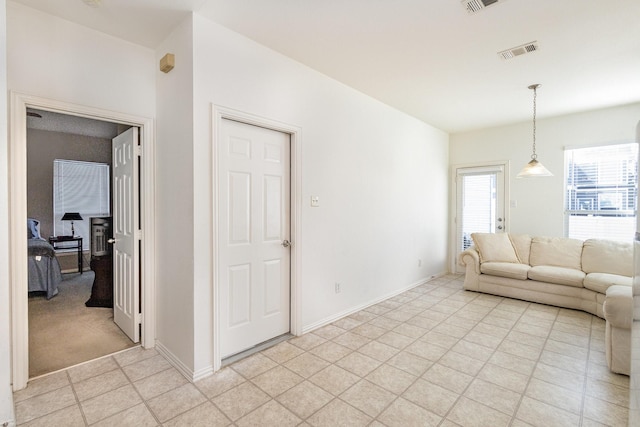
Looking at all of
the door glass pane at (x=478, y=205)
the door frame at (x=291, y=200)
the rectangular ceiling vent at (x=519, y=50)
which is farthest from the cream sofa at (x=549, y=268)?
the door frame at (x=291, y=200)

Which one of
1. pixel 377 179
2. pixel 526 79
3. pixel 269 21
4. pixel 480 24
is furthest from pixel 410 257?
pixel 269 21

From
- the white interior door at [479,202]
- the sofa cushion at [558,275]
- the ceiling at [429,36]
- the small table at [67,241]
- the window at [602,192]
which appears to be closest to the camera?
the ceiling at [429,36]

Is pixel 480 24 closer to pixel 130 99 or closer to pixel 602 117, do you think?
pixel 130 99

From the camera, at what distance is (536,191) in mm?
5047

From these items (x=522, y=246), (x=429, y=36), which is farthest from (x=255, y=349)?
(x=522, y=246)

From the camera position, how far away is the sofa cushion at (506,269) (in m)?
4.24

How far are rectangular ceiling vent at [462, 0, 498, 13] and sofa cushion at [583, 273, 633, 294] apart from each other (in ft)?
10.9

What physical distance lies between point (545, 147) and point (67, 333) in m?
6.84

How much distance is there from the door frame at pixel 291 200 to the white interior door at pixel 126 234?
36.1 inches

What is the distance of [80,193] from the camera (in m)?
6.14

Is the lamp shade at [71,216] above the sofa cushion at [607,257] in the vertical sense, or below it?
above

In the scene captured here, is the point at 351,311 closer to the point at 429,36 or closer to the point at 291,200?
the point at 291,200

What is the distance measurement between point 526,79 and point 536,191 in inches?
91.7

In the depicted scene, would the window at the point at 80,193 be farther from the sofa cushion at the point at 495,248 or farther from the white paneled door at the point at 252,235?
the sofa cushion at the point at 495,248
